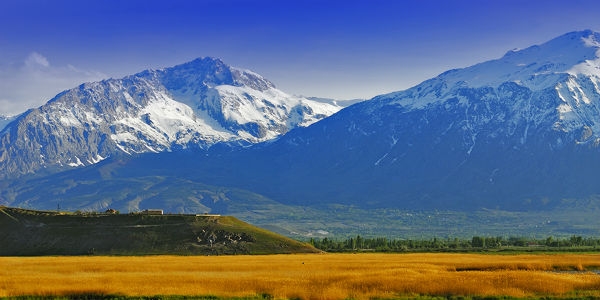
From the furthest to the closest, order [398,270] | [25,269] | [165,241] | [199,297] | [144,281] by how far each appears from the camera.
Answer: [165,241]
[25,269]
[398,270]
[144,281]
[199,297]

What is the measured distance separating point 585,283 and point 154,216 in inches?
4905

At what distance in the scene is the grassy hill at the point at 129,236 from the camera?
6870 inches

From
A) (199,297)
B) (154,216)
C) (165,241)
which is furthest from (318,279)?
(154,216)

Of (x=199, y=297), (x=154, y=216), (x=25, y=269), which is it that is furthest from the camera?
(x=154, y=216)

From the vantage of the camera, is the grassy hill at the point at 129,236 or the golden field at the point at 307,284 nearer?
the golden field at the point at 307,284

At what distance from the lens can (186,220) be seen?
188500mm

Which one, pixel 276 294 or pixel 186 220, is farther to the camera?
pixel 186 220

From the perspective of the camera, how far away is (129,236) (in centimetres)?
17875

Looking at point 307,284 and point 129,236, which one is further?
point 129,236

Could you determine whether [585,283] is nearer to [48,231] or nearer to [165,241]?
[165,241]

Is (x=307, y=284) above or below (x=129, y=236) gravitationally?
above

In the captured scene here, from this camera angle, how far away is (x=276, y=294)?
79.3 m

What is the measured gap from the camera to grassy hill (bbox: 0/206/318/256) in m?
174

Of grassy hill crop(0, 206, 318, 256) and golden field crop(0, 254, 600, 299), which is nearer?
golden field crop(0, 254, 600, 299)
